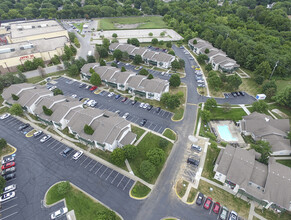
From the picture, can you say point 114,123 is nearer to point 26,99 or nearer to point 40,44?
point 26,99

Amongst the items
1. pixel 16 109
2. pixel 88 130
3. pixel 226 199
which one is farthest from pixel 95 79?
pixel 226 199

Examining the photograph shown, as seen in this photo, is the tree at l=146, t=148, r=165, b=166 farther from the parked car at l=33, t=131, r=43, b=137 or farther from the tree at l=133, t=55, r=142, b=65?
the tree at l=133, t=55, r=142, b=65

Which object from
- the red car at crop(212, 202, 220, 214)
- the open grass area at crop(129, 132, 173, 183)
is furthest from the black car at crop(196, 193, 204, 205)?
the open grass area at crop(129, 132, 173, 183)

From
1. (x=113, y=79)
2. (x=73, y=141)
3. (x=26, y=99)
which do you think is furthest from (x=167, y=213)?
(x=26, y=99)

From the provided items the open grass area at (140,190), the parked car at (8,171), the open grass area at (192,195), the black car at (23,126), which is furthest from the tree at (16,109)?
the open grass area at (192,195)

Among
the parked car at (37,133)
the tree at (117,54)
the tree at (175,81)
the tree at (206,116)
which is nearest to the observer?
the parked car at (37,133)

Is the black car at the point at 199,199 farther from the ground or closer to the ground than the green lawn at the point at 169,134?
closer to the ground

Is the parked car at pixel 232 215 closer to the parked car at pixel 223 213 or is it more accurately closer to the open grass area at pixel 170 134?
the parked car at pixel 223 213
